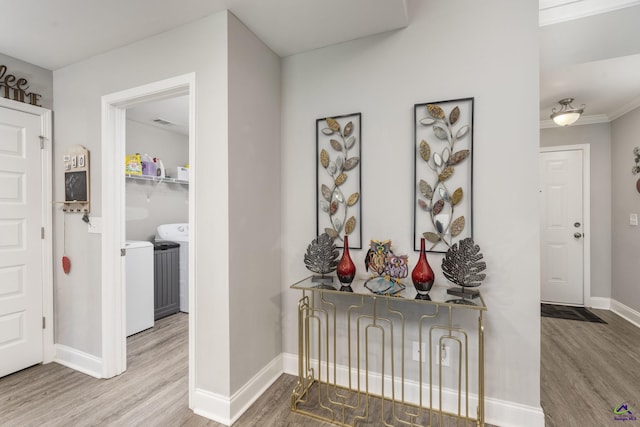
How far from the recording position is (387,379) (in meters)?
2.03

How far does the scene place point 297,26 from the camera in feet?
6.41

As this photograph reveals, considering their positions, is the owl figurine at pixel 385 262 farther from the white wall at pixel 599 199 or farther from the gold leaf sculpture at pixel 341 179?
the white wall at pixel 599 199

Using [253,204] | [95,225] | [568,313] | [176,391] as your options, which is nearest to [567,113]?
[568,313]

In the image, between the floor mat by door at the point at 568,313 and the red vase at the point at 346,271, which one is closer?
the red vase at the point at 346,271

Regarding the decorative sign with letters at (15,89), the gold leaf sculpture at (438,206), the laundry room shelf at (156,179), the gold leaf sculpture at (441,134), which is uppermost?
the decorative sign with letters at (15,89)

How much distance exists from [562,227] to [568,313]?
3.55 ft

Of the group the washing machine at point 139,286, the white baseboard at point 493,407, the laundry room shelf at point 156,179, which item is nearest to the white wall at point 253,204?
the white baseboard at point 493,407

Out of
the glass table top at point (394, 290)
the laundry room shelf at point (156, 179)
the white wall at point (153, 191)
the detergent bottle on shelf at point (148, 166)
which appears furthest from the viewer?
the white wall at point (153, 191)

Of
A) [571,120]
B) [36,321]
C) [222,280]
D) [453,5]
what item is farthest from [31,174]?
[571,120]

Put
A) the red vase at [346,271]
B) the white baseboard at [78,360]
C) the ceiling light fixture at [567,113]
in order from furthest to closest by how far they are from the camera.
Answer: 1. the ceiling light fixture at [567,113]
2. the white baseboard at [78,360]
3. the red vase at [346,271]

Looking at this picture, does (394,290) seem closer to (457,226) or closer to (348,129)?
(457,226)

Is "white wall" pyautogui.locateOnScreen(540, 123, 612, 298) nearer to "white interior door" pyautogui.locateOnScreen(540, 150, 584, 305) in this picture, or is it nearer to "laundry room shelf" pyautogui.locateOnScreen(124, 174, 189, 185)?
"white interior door" pyautogui.locateOnScreen(540, 150, 584, 305)

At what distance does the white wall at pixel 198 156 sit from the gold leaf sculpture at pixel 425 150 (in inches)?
47.1

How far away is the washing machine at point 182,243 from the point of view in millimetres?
3762
